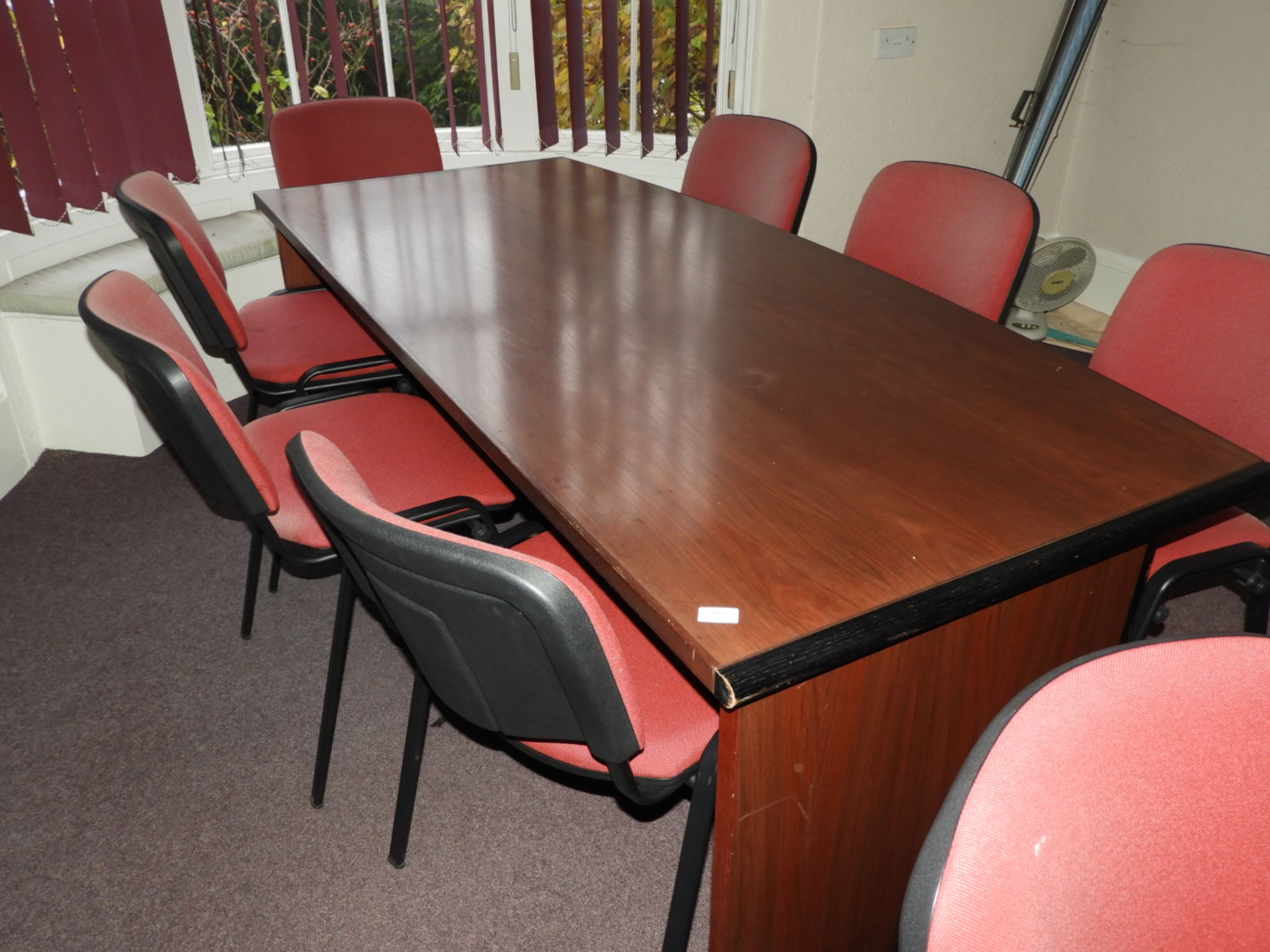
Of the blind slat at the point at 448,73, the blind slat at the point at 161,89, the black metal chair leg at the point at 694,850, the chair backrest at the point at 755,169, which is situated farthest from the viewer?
the blind slat at the point at 448,73

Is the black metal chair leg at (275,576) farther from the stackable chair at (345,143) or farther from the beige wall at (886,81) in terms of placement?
the beige wall at (886,81)

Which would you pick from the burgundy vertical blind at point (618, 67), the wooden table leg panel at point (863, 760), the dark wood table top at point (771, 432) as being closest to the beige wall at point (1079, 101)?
the burgundy vertical blind at point (618, 67)

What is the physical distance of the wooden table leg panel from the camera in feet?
3.18


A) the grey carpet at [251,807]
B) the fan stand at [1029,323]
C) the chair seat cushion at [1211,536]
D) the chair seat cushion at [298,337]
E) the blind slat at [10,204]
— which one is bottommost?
the grey carpet at [251,807]

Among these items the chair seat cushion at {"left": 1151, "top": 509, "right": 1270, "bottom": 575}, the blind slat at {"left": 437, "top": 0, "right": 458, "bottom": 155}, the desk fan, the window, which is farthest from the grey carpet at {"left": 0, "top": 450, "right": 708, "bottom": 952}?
the desk fan

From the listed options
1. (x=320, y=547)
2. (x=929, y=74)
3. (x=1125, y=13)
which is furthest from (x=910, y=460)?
(x=1125, y=13)

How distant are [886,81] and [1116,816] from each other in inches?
129

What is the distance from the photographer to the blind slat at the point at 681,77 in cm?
321

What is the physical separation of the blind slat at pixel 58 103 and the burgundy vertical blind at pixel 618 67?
142cm

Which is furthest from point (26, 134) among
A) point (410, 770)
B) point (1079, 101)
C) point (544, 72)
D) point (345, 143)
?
point (1079, 101)

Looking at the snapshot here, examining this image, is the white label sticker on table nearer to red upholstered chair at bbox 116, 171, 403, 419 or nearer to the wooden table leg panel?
the wooden table leg panel

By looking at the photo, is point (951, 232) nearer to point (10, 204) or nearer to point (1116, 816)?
point (1116, 816)

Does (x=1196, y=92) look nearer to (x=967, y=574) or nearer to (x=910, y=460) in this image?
(x=910, y=460)

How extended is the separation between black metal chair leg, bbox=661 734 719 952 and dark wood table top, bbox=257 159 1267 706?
0.67 ft
